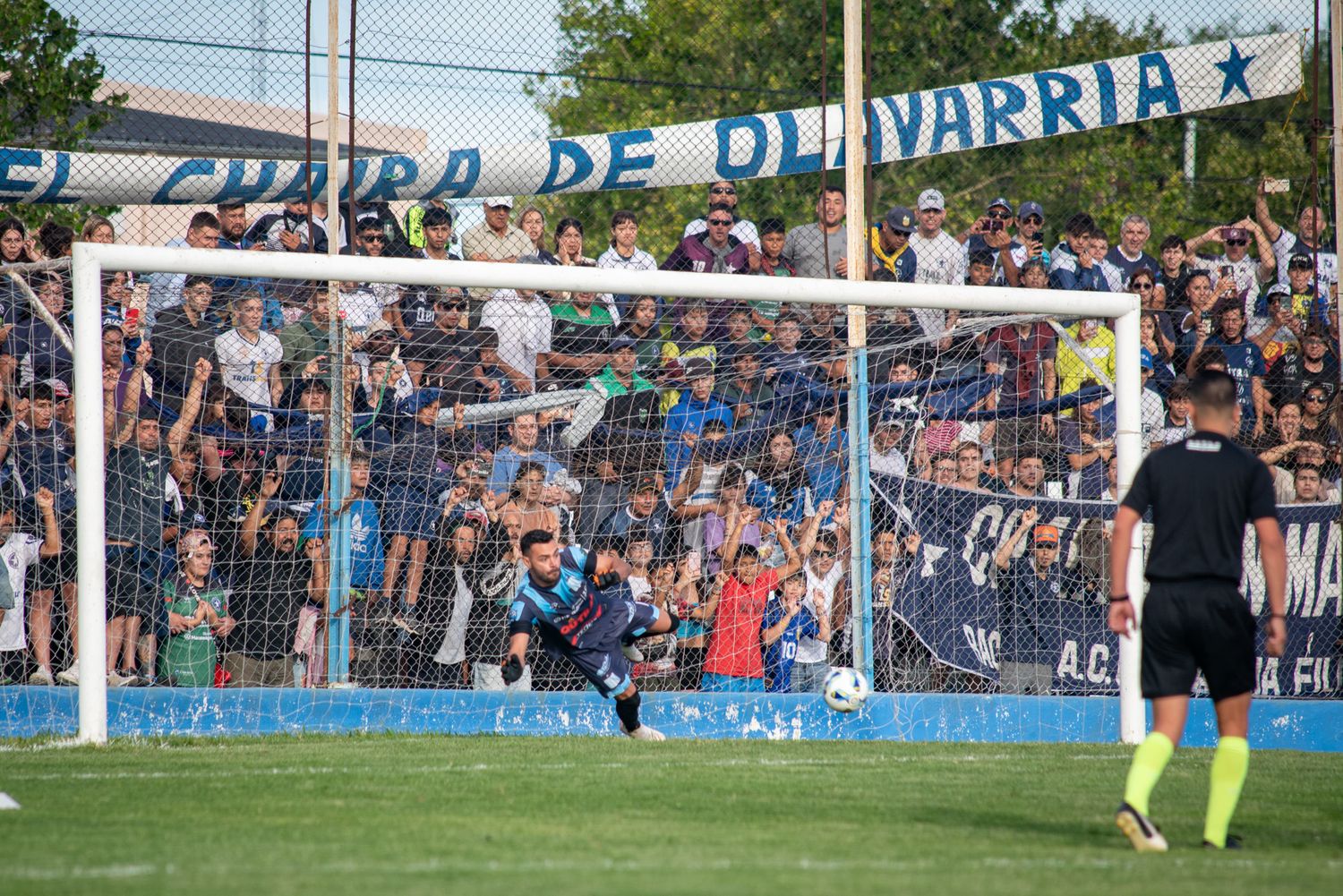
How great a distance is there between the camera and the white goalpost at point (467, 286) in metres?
8.40

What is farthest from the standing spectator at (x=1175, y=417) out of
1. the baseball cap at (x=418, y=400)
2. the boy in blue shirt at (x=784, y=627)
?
the baseball cap at (x=418, y=400)

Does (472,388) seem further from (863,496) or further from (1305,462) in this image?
(1305,462)

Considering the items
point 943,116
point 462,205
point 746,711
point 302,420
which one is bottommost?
point 746,711

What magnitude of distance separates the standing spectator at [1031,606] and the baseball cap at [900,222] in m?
2.70

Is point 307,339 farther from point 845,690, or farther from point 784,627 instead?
point 845,690

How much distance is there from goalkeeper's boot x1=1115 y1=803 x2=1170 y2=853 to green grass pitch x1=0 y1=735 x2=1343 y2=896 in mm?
81

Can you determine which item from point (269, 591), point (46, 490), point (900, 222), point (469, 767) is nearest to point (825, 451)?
point (900, 222)

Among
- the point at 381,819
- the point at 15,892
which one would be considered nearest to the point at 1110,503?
the point at 381,819

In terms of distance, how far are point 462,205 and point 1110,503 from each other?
532 cm

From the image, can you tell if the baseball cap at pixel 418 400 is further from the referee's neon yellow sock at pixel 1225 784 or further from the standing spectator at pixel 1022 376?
the referee's neon yellow sock at pixel 1225 784

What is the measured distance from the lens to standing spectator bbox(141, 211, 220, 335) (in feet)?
34.2

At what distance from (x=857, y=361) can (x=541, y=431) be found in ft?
7.75

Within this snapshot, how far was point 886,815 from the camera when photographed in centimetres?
615

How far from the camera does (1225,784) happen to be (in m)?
5.47
